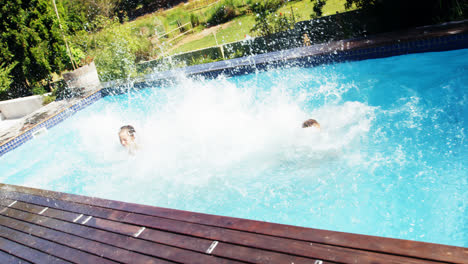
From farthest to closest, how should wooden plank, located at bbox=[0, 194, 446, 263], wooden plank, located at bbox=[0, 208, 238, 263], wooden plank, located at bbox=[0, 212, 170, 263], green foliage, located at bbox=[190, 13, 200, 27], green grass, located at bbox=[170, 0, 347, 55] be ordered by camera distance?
green foliage, located at bbox=[190, 13, 200, 27] → green grass, located at bbox=[170, 0, 347, 55] → wooden plank, located at bbox=[0, 212, 170, 263] → wooden plank, located at bbox=[0, 208, 238, 263] → wooden plank, located at bbox=[0, 194, 446, 263]

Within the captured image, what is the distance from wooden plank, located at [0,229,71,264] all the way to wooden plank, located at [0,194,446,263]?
2.04ft

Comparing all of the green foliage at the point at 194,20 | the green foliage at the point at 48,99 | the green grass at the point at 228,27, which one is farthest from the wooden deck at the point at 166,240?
the green foliage at the point at 194,20

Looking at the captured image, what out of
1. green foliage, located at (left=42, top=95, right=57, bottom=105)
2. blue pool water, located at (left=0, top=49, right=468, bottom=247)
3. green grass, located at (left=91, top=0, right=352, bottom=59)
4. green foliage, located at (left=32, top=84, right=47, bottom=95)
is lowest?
blue pool water, located at (left=0, top=49, right=468, bottom=247)

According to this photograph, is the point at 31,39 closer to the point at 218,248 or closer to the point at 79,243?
the point at 79,243

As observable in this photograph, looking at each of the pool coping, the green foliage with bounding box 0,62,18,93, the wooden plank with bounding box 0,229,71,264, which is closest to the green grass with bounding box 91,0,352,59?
the pool coping

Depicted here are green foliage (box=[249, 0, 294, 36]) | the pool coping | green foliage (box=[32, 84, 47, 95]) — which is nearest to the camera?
the pool coping

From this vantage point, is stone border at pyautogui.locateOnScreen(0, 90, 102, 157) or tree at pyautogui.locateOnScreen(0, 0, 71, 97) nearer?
stone border at pyautogui.locateOnScreen(0, 90, 102, 157)

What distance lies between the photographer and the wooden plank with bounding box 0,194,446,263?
196 cm

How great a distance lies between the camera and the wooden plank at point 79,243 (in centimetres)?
254

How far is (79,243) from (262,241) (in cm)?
177

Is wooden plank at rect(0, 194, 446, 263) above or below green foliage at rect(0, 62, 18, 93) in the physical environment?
below

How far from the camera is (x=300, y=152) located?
5.14 metres

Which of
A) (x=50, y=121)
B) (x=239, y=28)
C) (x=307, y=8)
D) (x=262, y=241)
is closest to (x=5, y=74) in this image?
(x=50, y=121)

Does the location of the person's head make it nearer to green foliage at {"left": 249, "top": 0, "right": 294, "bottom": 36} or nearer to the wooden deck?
the wooden deck
